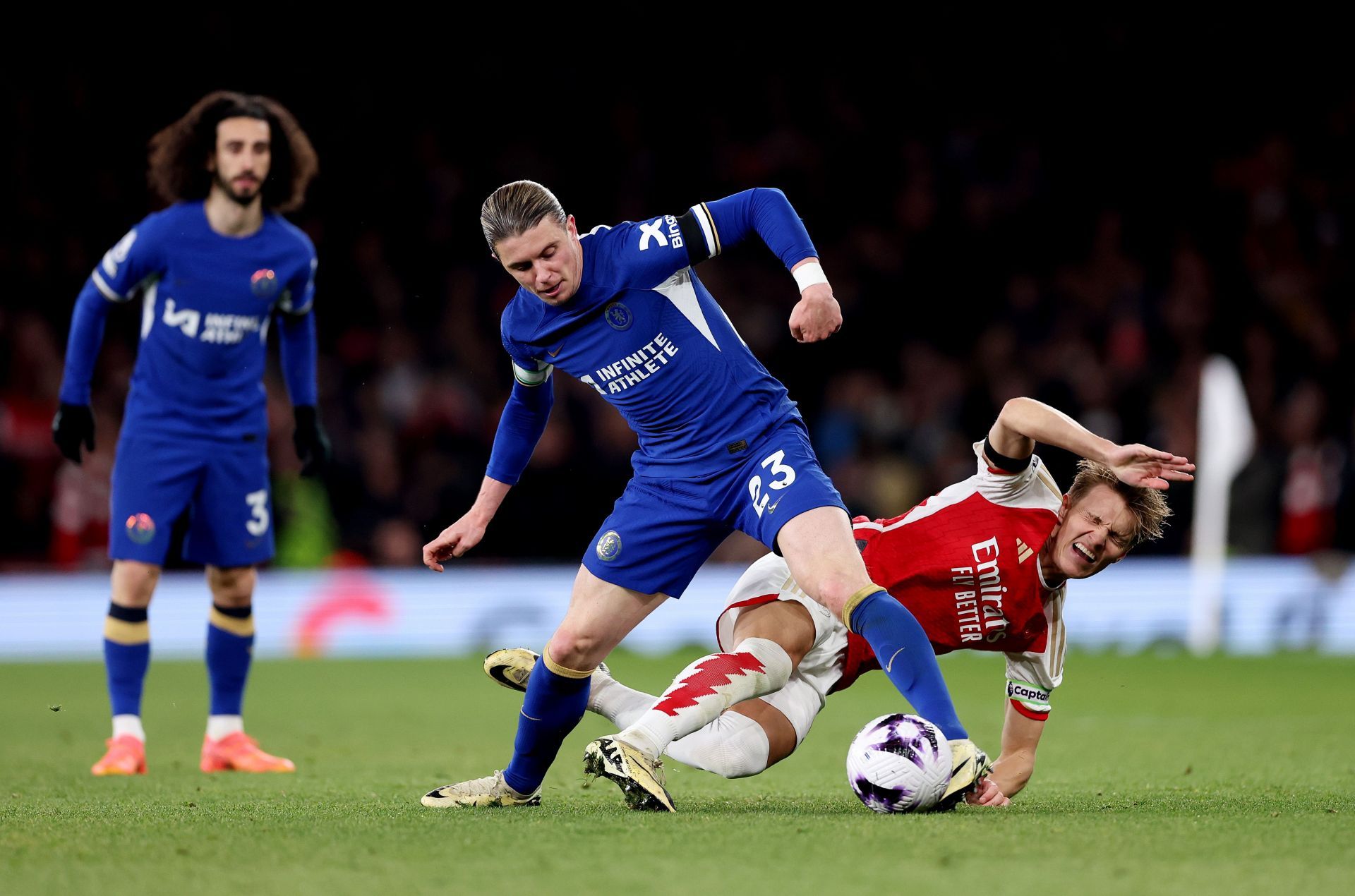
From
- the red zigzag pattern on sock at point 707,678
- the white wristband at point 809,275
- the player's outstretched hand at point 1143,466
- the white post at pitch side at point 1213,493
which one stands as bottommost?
the white post at pitch side at point 1213,493

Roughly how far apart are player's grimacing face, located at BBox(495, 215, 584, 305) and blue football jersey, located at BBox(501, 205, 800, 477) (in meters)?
0.09

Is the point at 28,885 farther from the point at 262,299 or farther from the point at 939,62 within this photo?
the point at 939,62

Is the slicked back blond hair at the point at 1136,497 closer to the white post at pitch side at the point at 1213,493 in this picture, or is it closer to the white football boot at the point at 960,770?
the white football boot at the point at 960,770

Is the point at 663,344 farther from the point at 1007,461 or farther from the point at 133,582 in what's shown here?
the point at 133,582

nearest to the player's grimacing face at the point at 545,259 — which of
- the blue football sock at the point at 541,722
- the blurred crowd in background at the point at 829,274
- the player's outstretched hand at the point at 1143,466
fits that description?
the blue football sock at the point at 541,722

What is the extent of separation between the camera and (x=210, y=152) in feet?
19.5

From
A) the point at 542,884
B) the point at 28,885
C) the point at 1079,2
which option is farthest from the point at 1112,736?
the point at 1079,2

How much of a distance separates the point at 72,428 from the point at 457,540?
208cm

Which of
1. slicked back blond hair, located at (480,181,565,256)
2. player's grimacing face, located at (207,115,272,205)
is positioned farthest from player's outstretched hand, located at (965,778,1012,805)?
player's grimacing face, located at (207,115,272,205)

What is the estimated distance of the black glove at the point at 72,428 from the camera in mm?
5859

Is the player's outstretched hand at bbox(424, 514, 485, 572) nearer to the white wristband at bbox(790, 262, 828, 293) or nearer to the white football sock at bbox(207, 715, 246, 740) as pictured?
the white wristband at bbox(790, 262, 828, 293)

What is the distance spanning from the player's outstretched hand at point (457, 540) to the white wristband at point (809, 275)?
1.24m

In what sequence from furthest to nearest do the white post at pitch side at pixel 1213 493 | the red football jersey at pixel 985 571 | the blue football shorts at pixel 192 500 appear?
1. the white post at pitch side at pixel 1213 493
2. the blue football shorts at pixel 192 500
3. the red football jersey at pixel 985 571

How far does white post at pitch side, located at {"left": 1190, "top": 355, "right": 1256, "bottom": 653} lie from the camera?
38.3 ft
